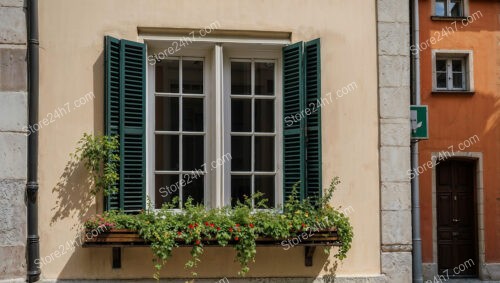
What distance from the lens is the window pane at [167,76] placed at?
5.86m

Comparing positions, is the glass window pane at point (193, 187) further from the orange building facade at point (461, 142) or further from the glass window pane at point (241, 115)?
the orange building facade at point (461, 142)

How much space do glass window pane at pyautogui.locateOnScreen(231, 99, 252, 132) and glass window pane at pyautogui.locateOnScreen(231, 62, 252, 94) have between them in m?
0.11

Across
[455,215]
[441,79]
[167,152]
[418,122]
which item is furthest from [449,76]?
[167,152]

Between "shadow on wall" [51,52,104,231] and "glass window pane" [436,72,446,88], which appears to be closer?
"shadow on wall" [51,52,104,231]

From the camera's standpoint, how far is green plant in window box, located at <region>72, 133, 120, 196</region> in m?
5.33

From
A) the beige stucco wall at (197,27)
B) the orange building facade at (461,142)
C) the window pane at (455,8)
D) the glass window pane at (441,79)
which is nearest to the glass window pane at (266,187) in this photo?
the beige stucco wall at (197,27)

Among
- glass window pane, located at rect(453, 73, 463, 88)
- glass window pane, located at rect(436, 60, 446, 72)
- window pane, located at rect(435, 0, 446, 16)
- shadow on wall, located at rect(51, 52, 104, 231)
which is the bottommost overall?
shadow on wall, located at rect(51, 52, 104, 231)

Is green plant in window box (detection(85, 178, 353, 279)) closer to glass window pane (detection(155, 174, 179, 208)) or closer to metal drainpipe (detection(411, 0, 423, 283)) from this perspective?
glass window pane (detection(155, 174, 179, 208))

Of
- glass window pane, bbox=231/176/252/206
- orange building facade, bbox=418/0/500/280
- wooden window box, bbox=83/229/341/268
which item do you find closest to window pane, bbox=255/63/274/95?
glass window pane, bbox=231/176/252/206

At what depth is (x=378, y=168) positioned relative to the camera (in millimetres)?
5883

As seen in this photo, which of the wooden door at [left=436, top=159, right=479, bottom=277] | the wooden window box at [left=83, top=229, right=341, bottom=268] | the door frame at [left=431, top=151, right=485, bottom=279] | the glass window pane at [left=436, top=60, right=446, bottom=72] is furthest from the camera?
the glass window pane at [left=436, top=60, right=446, bottom=72]

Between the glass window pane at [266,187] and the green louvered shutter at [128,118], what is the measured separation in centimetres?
112

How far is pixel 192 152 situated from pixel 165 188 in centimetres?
43

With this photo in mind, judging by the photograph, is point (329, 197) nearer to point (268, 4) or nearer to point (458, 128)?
point (268, 4)
